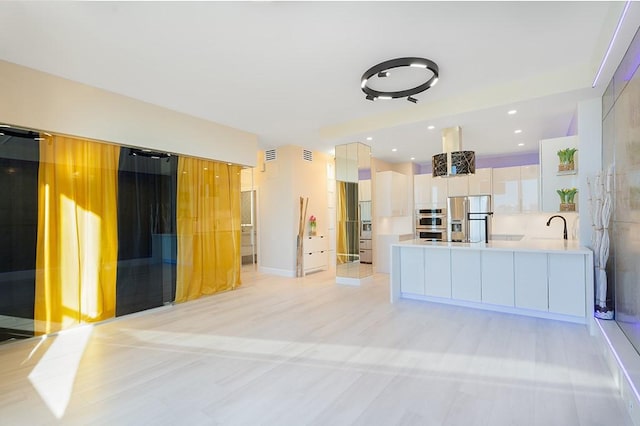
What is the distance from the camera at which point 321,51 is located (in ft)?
10.3

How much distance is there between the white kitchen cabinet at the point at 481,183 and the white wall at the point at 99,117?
549 cm

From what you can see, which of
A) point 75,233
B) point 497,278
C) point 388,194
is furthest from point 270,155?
point 497,278

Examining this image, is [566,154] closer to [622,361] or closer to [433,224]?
[622,361]

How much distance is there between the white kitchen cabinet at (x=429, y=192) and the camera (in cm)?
752

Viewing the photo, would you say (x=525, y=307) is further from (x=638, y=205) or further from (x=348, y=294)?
(x=348, y=294)

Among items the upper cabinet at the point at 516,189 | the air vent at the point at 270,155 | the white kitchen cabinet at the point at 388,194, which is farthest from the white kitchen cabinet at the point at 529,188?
the air vent at the point at 270,155

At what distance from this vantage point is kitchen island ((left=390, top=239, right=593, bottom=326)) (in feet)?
11.8

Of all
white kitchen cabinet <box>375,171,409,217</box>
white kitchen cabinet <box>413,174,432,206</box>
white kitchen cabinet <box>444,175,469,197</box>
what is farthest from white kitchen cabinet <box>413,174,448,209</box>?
white kitchen cabinet <box>375,171,409,217</box>

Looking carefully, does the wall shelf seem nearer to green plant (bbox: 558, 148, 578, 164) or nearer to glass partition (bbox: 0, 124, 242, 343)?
green plant (bbox: 558, 148, 578, 164)

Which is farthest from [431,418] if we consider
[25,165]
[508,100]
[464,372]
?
[25,165]

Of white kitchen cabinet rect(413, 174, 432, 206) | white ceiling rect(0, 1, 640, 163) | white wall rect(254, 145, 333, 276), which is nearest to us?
white ceiling rect(0, 1, 640, 163)

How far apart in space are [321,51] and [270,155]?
423 centimetres

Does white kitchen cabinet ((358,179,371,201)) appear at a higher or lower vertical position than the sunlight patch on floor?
higher

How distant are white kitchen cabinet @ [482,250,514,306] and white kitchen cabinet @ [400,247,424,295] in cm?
87
